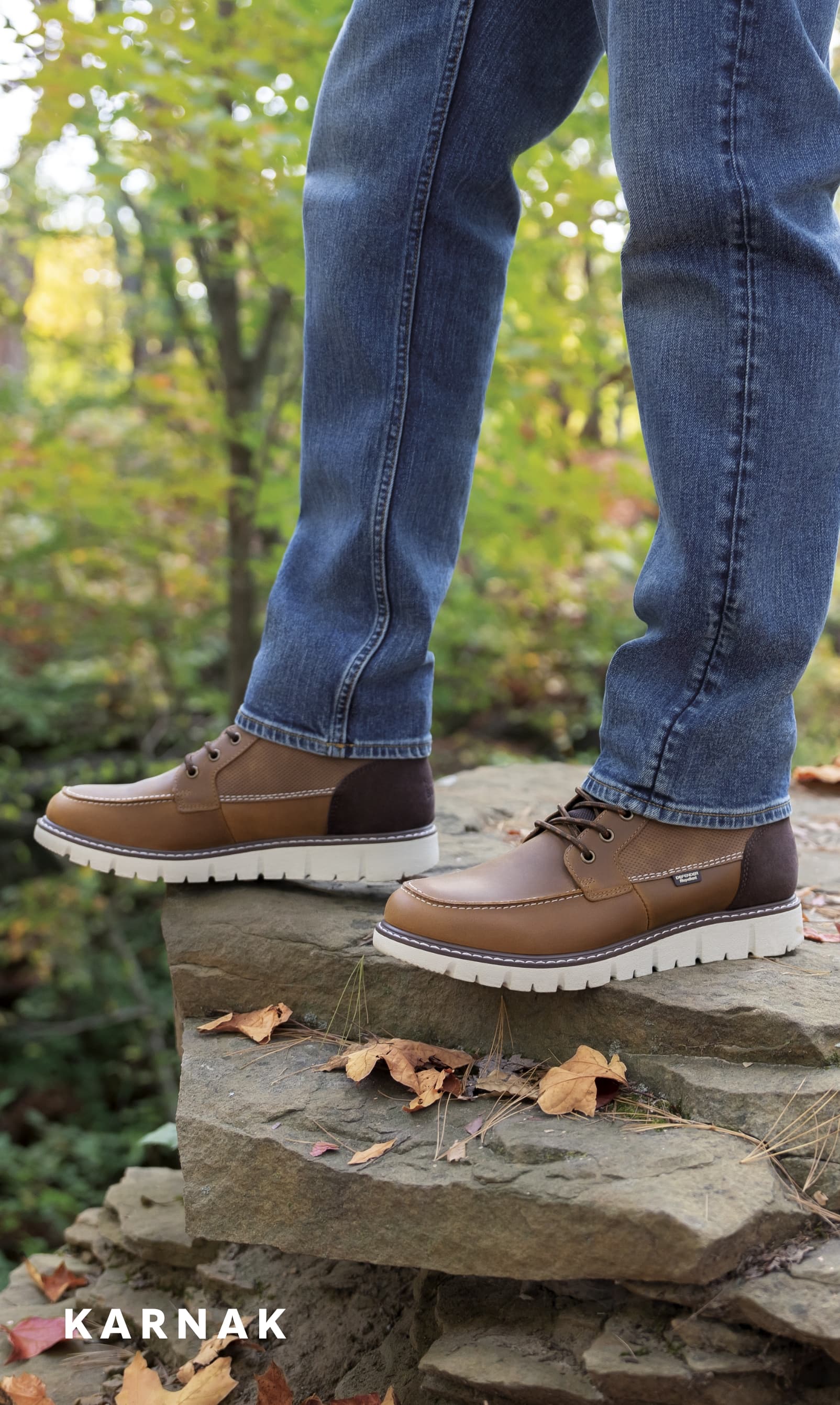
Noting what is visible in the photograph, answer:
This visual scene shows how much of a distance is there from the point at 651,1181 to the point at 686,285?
3.50 feet

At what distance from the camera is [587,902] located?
1.36 meters

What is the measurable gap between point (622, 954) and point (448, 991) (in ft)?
0.92

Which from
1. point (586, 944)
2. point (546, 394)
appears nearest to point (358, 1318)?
point (586, 944)

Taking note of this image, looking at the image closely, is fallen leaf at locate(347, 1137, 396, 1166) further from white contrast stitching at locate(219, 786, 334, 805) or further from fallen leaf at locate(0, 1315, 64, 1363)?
fallen leaf at locate(0, 1315, 64, 1363)

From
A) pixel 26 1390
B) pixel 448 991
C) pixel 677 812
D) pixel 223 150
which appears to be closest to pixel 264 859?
pixel 448 991

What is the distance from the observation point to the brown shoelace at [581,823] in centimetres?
139

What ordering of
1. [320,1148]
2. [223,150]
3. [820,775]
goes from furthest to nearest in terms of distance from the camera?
[223,150] → [820,775] → [320,1148]

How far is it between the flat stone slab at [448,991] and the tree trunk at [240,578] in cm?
275

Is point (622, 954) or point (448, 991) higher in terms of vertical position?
point (622, 954)

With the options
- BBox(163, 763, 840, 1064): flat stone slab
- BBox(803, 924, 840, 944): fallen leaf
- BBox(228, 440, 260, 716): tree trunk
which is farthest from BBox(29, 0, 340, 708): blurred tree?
BBox(803, 924, 840, 944): fallen leaf

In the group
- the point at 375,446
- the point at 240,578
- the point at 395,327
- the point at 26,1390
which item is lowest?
the point at 26,1390

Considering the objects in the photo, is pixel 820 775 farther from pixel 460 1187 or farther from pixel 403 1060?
pixel 460 1187

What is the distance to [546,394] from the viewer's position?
388 centimetres

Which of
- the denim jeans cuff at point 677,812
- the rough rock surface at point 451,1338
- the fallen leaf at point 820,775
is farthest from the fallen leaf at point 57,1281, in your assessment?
the fallen leaf at point 820,775
